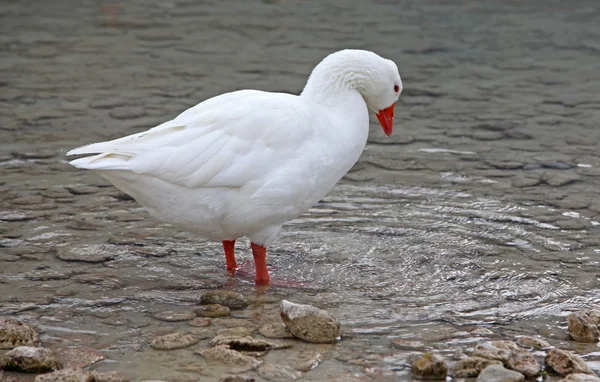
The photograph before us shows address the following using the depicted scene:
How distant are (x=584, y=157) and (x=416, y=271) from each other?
10.4 ft

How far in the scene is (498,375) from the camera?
14.8ft

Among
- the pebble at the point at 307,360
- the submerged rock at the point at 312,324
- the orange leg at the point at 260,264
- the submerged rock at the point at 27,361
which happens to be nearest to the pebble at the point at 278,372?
the pebble at the point at 307,360

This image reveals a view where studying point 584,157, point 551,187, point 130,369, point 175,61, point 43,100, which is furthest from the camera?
point 175,61

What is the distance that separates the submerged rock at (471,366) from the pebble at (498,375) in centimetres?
8

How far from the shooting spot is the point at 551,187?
7.85m

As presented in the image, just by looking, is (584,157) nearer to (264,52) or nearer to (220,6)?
(264,52)

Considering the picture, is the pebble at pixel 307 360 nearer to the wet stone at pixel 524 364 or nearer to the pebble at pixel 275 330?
the pebble at pixel 275 330

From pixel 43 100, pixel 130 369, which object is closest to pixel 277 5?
pixel 43 100

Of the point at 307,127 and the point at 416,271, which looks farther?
the point at 416,271

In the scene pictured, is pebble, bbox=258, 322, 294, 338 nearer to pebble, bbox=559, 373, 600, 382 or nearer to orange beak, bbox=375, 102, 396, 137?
pebble, bbox=559, 373, 600, 382

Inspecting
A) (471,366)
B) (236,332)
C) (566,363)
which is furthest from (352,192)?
(566,363)

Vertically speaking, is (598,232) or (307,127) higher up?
(307,127)

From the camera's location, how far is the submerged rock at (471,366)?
466 cm

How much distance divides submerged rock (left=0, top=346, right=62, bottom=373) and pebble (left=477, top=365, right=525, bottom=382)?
2.14 metres
